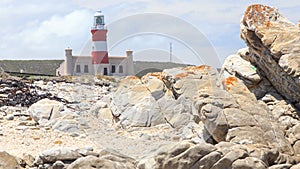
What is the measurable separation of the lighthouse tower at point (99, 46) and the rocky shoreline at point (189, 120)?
12629mm

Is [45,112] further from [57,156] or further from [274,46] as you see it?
[274,46]

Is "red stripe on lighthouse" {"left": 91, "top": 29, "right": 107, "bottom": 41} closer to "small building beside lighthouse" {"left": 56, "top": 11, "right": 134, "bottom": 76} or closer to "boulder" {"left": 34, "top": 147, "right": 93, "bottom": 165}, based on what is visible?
"small building beside lighthouse" {"left": 56, "top": 11, "right": 134, "bottom": 76}

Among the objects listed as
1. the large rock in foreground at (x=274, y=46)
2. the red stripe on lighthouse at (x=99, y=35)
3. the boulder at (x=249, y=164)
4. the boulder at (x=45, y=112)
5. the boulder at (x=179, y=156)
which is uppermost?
the red stripe on lighthouse at (x=99, y=35)

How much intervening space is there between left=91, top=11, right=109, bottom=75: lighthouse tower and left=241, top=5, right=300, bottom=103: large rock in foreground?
15943 millimetres

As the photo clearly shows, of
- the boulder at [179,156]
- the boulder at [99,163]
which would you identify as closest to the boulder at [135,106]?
the boulder at [99,163]

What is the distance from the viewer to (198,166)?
11.5 m

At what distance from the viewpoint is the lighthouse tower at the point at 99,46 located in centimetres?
3200

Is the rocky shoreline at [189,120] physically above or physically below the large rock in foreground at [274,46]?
below

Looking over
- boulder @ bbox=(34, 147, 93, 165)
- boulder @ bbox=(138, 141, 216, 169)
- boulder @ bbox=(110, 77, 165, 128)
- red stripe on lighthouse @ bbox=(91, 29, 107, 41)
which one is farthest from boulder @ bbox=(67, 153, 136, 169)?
red stripe on lighthouse @ bbox=(91, 29, 107, 41)

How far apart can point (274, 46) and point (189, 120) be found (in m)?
3.54

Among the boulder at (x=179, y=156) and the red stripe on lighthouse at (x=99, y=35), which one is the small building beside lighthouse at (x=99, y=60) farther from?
the boulder at (x=179, y=156)

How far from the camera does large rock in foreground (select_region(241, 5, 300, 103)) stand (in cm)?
1367

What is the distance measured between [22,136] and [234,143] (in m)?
5.88

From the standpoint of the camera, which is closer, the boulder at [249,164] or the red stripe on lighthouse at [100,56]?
the boulder at [249,164]
